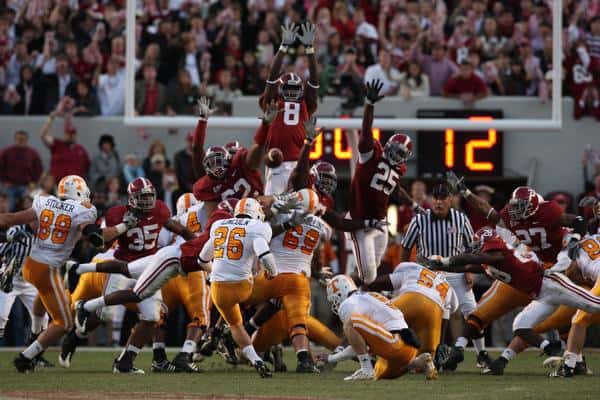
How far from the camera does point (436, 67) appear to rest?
17.8m

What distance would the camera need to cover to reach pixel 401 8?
19.0 meters

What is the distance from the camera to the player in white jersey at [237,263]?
466 inches

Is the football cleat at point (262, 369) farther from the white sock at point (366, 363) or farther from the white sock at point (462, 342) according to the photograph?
the white sock at point (462, 342)

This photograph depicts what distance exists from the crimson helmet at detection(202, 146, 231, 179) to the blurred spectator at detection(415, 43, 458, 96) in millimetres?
4708

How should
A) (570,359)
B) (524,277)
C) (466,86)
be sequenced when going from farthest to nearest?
(466,86) → (524,277) → (570,359)

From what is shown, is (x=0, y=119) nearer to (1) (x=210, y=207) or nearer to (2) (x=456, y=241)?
(1) (x=210, y=207)

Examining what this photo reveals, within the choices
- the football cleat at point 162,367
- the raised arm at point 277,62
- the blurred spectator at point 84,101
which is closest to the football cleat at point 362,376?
the football cleat at point 162,367

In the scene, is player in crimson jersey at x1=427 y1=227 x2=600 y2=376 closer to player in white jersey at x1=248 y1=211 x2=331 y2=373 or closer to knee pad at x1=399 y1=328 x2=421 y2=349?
knee pad at x1=399 y1=328 x2=421 y2=349

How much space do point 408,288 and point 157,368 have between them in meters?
2.33

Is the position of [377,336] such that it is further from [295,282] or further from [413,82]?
[413,82]

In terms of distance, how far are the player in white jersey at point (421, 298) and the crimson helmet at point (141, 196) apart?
2082 mm

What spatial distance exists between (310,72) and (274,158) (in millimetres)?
914

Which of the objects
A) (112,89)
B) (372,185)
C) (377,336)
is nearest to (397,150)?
(372,185)

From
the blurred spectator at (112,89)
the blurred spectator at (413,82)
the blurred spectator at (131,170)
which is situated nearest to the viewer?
the blurred spectator at (413,82)
